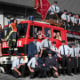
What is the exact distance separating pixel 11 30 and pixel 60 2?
10671 millimetres

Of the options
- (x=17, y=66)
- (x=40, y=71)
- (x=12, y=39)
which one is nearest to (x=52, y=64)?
(x=40, y=71)

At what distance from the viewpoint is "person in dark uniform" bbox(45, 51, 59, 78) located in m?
10.8

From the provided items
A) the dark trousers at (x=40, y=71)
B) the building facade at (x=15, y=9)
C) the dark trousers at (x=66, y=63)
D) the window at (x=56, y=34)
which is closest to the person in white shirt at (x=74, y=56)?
the dark trousers at (x=66, y=63)

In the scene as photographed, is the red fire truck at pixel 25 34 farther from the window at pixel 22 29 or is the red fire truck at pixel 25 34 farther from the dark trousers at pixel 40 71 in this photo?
the dark trousers at pixel 40 71

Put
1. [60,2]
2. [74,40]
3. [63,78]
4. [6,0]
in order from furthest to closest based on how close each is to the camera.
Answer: [60,2] < [6,0] < [74,40] < [63,78]

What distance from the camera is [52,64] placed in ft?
35.9

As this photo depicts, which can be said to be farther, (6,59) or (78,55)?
(78,55)

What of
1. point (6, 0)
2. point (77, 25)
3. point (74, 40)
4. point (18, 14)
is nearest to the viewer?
point (74, 40)

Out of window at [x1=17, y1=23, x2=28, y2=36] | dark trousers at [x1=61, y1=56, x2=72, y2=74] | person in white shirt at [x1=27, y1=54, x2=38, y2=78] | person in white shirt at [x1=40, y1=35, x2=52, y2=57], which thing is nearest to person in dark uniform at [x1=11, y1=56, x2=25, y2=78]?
person in white shirt at [x1=27, y1=54, x2=38, y2=78]

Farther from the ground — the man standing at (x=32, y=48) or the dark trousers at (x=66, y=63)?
the man standing at (x=32, y=48)

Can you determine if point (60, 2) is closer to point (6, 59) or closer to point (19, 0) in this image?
point (19, 0)

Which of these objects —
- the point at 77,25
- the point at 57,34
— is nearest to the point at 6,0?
the point at 77,25

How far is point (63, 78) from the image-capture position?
34.7 feet

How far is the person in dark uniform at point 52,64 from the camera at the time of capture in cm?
1085
